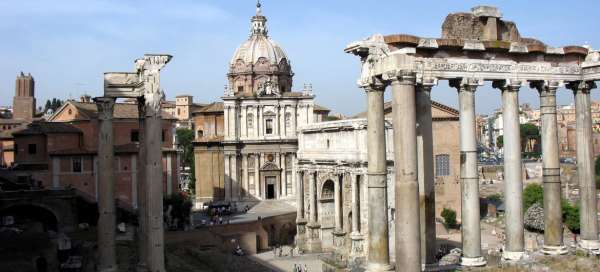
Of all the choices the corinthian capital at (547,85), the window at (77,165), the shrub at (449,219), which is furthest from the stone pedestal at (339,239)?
the corinthian capital at (547,85)

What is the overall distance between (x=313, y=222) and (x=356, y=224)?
506 cm

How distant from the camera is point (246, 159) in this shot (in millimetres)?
45250

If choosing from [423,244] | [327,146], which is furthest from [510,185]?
[327,146]

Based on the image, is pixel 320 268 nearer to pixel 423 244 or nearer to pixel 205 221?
pixel 205 221

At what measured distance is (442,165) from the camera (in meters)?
46.4

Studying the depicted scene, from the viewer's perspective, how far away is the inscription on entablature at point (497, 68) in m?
14.1

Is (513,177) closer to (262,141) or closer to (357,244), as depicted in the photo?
(357,244)

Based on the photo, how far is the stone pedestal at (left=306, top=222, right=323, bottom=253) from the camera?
122ft

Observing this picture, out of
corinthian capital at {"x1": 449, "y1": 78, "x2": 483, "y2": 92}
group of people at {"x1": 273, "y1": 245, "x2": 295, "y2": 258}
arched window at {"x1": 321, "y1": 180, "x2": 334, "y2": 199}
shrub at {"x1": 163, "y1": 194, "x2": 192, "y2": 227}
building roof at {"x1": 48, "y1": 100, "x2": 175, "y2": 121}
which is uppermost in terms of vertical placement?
building roof at {"x1": 48, "y1": 100, "x2": 175, "y2": 121}

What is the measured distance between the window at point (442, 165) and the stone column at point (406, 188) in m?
34.4

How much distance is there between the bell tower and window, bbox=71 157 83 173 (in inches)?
1377

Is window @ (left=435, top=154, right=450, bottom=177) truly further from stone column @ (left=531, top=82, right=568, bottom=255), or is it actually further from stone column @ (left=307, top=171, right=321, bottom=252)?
stone column @ (left=531, top=82, right=568, bottom=255)

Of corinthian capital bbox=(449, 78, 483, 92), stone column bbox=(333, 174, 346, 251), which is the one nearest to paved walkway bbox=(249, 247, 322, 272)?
stone column bbox=(333, 174, 346, 251)

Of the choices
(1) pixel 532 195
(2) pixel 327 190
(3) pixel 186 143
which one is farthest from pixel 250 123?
(3) pixel 186 143
